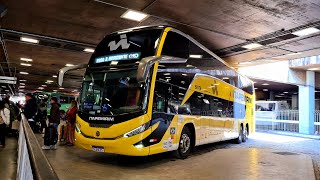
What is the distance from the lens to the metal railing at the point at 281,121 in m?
23.3

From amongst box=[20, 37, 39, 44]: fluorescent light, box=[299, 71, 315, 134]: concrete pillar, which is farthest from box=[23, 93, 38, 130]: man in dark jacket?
box=[299, 71, 315, 134]: concrete pillar

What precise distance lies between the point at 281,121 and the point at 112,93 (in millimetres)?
19863

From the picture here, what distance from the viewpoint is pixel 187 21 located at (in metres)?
9.66

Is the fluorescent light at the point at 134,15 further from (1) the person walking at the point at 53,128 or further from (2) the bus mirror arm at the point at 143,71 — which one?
(1) the person walking at the point at 53,128

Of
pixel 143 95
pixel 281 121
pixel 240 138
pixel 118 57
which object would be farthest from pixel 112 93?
pixel 281 121

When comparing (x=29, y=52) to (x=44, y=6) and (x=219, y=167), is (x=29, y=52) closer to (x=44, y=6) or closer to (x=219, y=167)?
(x=44, y=6)

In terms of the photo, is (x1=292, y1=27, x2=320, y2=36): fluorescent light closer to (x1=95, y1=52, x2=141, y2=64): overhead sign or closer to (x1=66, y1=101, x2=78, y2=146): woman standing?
(x1=95, y1=52, x2=141, y2=64): overhead sign

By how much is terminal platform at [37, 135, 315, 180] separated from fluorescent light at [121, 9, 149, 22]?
4428 millimetres

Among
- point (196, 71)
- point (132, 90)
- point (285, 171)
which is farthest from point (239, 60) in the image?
point (132, 90)

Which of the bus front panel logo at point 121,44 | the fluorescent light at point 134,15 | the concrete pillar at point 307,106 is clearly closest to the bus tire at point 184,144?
the bus front panel logo at point 121,44

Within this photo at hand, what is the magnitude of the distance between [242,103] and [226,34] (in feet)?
19.1

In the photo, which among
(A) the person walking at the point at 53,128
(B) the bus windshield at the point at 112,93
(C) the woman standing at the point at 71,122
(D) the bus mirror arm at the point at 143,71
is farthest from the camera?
(C) the woman standing at the point at 71,122

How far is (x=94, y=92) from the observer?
8055 mm

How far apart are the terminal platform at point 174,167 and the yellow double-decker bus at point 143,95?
1.57ft
